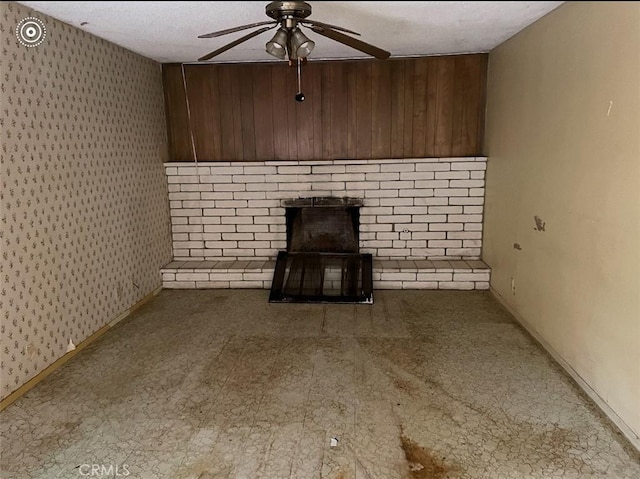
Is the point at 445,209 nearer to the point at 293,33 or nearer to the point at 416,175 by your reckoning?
the point at 416,175

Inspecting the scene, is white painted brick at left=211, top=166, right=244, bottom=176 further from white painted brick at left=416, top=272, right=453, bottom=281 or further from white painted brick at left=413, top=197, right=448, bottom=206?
white painted brick at left=416, top=272, right=453, bottom=281

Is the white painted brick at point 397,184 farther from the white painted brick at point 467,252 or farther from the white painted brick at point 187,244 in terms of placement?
the white painted brick at point 187,244

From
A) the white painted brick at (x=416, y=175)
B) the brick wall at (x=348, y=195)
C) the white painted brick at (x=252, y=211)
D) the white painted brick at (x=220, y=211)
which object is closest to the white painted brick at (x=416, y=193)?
the brick wall at (x=348, y=195)

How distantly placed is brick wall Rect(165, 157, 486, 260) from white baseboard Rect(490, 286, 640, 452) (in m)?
1.21

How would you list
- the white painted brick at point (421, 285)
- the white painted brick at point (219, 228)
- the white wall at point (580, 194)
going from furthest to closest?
the white painted brick at point (219, 228) < the white painted brick at point (421, 285) < the white wall at point (580, 194)

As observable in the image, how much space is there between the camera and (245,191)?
4402 millimetres

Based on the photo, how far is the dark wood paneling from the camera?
4.21 m

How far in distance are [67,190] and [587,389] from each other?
3.16 m

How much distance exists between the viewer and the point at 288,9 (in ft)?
6.57

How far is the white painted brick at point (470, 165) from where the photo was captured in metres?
4.19

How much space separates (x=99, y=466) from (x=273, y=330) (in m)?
1.56

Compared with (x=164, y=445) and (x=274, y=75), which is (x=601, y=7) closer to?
(x=164, y=445)

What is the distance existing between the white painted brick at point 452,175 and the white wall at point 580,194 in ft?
2.20

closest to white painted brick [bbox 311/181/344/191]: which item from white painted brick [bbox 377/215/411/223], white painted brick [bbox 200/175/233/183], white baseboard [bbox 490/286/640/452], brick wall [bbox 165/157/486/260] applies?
brick wall [bbox 165/157/486/260]
